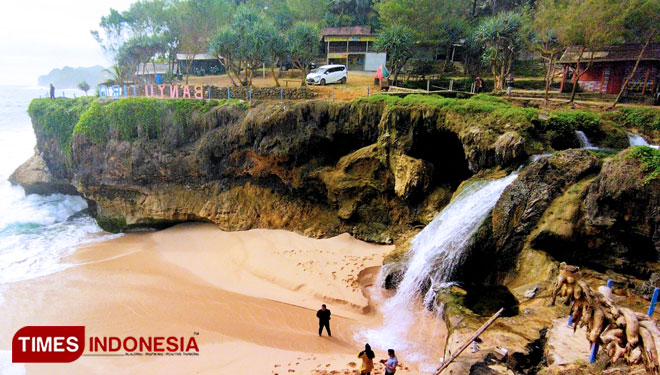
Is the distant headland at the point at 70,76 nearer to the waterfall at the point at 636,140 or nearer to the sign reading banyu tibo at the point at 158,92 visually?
the sign reading banyu tibo at the point at 158,92

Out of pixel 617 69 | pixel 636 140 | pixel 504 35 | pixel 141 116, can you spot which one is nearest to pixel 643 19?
pixel 617 69

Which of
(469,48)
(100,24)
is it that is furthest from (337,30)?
(100,24)

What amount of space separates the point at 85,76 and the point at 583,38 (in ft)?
470

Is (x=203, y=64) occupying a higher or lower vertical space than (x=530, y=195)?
higher

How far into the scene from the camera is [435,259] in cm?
1359

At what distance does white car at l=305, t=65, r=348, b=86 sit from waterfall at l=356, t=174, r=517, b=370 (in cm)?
1667

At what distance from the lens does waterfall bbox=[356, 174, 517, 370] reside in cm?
1238

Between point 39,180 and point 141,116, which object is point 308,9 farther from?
point 39,180

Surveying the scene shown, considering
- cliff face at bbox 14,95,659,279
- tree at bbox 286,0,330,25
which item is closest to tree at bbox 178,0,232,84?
cliff face at bbox 14,95,659,279

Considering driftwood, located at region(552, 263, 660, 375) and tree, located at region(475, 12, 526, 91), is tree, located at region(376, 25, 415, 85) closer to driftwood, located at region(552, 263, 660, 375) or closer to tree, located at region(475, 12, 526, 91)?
tree, located at region(475, 12, 526, 91)

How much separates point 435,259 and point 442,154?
660cm

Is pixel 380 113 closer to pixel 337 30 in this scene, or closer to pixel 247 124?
pixel 247 124
